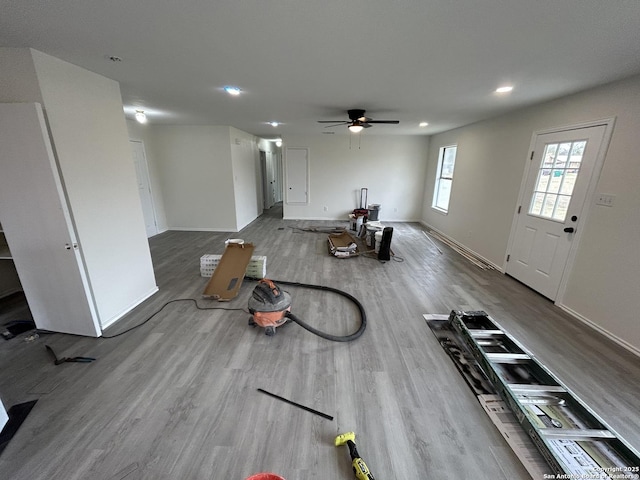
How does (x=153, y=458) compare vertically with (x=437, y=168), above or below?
below

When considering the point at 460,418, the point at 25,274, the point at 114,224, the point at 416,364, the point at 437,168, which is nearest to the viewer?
the point at 460,418

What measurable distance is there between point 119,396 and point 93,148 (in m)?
2.19

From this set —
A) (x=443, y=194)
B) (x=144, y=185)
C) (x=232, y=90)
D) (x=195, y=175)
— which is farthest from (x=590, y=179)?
(x=144, y=185)

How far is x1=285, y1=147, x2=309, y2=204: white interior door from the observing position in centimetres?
719

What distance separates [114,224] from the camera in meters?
2.57

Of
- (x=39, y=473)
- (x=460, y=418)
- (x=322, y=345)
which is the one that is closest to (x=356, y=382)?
(x=322, y=345)

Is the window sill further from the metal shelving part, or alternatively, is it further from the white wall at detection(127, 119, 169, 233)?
the white wall at detection(127, 119, 169, 233)

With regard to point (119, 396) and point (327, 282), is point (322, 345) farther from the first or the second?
point (119, 396)

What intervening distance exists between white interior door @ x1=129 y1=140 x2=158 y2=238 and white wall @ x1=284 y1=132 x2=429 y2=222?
11.3 ft

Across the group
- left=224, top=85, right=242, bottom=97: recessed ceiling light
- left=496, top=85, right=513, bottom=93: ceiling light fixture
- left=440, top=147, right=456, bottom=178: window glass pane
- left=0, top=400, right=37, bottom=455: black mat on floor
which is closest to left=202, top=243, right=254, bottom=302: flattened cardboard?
left=0, top=400, right=37, bottom=455: black mat on floor

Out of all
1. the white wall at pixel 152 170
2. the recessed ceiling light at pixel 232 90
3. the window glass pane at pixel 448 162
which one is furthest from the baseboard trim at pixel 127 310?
the window glass pane at pixel 448 162

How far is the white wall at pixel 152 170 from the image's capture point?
5184 mm

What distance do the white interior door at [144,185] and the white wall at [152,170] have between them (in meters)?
0.08

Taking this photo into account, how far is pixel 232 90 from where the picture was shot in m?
2.92
